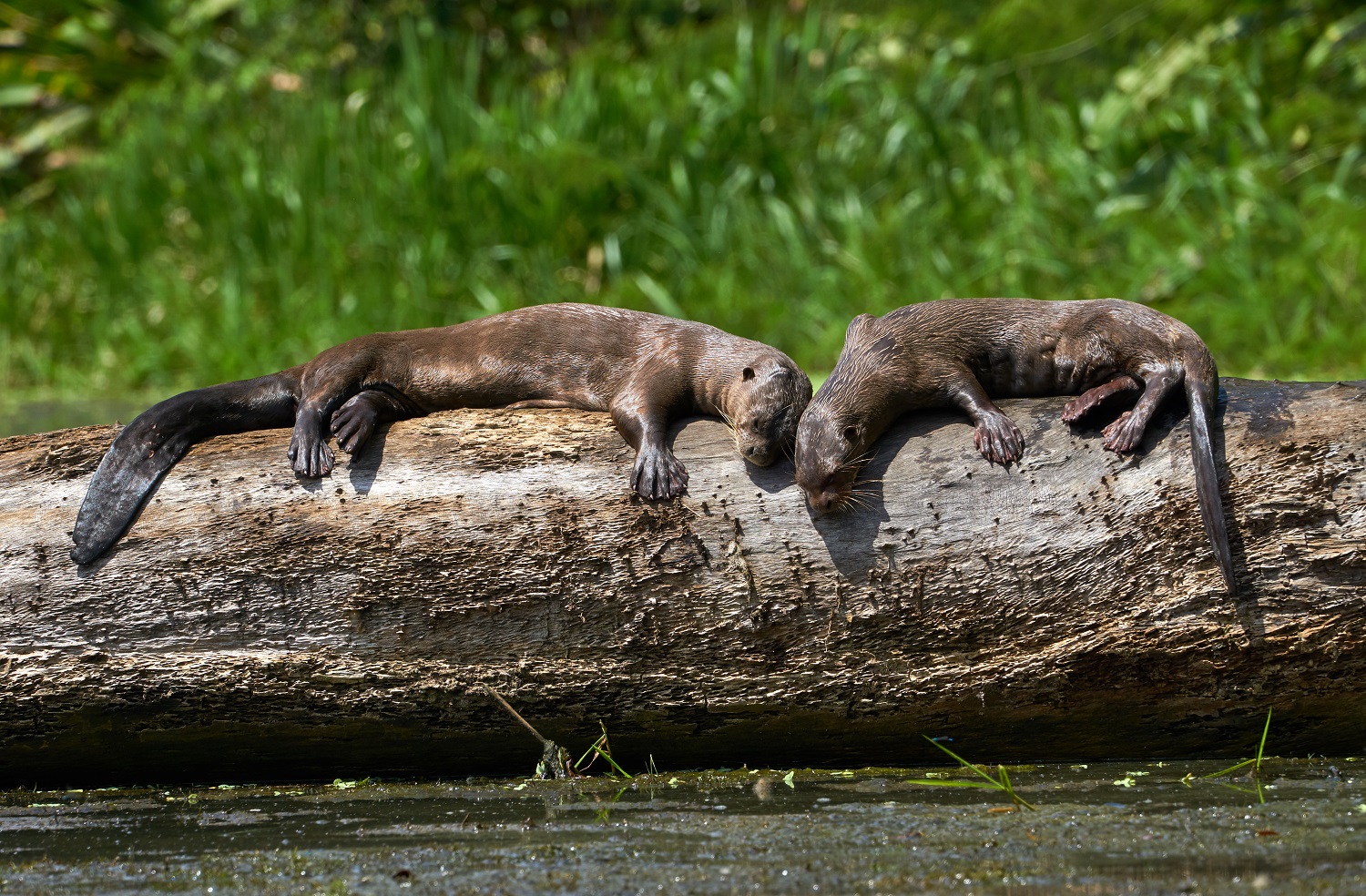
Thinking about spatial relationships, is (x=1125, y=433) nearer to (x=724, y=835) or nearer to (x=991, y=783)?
(x=991, y=783)

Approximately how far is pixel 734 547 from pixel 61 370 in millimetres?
6647

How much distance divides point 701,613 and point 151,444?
129 centimetres

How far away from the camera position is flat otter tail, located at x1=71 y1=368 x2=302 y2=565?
10.1 ft

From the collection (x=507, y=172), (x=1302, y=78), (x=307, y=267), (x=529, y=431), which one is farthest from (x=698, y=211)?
(x=529, y=431)

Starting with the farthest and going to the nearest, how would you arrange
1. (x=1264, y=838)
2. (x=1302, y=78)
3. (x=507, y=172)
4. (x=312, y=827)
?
(x=507, y=172) → (x=1302, y=78) → (x=312, y=827) → (x=1264, y=838)

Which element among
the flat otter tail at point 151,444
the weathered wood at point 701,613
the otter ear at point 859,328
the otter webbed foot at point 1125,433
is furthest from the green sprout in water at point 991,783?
the flat otter tail at point 151,444

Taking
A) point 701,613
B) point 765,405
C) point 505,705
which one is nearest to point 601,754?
point 505,705

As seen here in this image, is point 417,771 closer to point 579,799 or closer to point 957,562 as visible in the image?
point 579,799

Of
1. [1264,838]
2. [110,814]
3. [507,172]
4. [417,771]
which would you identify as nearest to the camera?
[1264,838]

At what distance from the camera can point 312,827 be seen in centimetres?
268

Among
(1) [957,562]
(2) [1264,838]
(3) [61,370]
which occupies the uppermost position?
(3) [61,370]

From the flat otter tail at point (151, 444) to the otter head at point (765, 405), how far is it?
1.18m

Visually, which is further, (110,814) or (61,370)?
(61,370)

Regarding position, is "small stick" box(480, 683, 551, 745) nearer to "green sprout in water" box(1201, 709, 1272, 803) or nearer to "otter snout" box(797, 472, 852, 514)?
"otter snout" box(797, 472, 852, 514)
